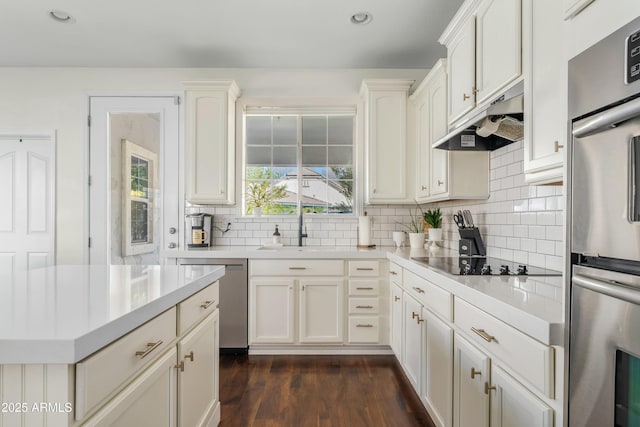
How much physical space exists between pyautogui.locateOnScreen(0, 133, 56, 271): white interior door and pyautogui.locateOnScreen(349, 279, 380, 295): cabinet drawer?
3100mm

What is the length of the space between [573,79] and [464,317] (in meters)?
0.98

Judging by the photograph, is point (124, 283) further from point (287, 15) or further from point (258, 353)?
point (287, 15)

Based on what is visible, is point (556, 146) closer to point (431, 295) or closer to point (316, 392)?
point (431, 295)

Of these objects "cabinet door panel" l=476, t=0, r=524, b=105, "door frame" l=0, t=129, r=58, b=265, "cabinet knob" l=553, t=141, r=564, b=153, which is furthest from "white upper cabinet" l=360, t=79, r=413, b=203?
"door frame" l=0, t=129, r=58, b=265

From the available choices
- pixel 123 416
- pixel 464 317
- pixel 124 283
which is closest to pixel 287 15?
pixel 124 283

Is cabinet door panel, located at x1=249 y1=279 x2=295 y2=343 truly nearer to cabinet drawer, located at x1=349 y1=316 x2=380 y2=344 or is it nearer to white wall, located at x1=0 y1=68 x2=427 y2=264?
cabinet drawer, located at x1=349 y1=316 x2=380 y2=344

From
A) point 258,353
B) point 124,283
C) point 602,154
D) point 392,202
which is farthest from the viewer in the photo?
point 392,202

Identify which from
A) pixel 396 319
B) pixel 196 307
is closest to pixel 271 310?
pixel 396 319

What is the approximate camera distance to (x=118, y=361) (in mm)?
925

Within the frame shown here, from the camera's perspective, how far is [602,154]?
0.84 meters

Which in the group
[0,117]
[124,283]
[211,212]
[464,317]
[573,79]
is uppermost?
[0,117]

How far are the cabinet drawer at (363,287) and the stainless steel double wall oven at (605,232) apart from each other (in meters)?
2.12

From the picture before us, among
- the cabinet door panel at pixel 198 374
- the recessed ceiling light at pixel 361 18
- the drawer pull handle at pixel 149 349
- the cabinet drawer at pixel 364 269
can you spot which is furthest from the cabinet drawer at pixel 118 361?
the recessed ceiling light at pixel 361 18

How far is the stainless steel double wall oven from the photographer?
760mm
